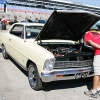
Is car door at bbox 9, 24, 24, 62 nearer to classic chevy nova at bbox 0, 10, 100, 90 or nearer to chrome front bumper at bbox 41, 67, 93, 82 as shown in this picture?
classic chevy nova at bbox 0, 10, 100, 90

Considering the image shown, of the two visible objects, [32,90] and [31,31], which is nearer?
[32,90]

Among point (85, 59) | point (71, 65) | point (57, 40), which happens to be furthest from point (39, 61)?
point (57, 40)

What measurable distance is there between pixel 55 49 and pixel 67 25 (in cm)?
76

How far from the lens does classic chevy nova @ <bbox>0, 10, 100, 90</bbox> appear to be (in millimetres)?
3967

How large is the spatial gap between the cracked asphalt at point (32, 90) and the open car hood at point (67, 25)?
48.9 inches

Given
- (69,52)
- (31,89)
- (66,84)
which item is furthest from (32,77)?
(69,52)

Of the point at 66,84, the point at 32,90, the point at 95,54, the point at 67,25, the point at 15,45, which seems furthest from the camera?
the point at 15,45


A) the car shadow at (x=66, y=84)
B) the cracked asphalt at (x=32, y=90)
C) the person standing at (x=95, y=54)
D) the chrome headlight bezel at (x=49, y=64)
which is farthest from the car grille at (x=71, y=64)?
the car shadow at (x=66, y=84)

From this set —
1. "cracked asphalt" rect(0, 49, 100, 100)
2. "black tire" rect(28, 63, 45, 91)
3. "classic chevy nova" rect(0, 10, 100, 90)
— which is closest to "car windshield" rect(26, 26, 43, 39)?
"classic chevy nova" rect(0, 10, 100, 90)

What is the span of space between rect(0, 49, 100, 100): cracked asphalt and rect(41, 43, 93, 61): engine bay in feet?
2.49

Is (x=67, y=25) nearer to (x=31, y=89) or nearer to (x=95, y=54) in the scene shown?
(x=95, y=54)

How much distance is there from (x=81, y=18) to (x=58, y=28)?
2.17 ft

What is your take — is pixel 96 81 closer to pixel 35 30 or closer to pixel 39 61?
pixel 39 61

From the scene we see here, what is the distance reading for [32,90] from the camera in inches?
171
